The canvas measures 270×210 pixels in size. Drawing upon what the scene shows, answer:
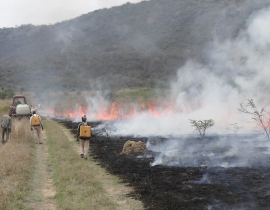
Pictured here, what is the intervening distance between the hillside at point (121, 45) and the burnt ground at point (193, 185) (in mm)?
41897

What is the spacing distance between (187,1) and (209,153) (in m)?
85.1

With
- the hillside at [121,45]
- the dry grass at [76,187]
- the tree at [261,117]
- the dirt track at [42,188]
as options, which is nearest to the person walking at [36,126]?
the dirt track at [42,188]

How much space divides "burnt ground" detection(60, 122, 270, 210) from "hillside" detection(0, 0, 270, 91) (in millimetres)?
41897

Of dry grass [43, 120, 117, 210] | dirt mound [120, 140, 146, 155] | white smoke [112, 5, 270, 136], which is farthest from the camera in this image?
white smoke [112, 5, 270, 136]

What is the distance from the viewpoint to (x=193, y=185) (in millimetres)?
10648

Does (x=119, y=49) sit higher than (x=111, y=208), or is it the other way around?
(x=119, y=49)

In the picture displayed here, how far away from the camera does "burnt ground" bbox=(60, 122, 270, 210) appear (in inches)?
350

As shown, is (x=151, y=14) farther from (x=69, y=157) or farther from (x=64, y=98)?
(x=69, y=157)

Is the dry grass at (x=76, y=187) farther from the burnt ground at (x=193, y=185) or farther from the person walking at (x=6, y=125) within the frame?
the person walking at (x=6, y=125)

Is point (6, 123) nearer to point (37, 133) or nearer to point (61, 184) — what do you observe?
point (37, 133)

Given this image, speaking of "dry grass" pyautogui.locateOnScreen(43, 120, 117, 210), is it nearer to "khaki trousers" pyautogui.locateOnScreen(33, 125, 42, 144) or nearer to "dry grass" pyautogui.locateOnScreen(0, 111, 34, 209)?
"dry grass" pyautogui.locateOnScreen(0, 111, 34, 209)

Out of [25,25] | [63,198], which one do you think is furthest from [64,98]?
[25,25]

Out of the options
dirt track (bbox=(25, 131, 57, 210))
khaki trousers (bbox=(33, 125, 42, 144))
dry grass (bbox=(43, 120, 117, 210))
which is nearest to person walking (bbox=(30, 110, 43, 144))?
khaki trousers (bbox=(33, 125, 42, 144))

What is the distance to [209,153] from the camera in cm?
1560
